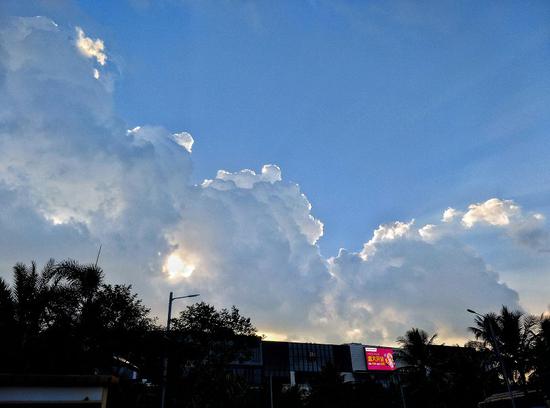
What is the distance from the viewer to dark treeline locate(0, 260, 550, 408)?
23198 millimetres

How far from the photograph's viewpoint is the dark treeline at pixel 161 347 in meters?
23.2

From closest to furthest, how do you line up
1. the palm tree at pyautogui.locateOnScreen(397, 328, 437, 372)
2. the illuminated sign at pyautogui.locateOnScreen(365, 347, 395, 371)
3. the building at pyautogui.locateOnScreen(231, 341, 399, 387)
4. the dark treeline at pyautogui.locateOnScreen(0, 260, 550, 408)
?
the dark treeline at pyautogui.locateOnScreen(0, 260, 550, 408) < the palm tree at pyautogui.locateOnScreen(397, 328, 437, 372) < the building at pyautogui.locateOnScreen(231, 341, 399, 387) < the illuminated sign at pyautogui.locateOnScreen(365, 347, 395, 371)

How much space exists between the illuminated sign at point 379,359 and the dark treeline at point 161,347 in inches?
1594

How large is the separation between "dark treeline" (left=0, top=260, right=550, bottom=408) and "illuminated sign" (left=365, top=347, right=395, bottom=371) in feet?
133

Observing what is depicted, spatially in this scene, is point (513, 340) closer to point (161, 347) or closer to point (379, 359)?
point (161, 347)

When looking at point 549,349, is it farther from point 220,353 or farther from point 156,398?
point 156,398

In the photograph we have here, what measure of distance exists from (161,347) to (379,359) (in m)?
69.4

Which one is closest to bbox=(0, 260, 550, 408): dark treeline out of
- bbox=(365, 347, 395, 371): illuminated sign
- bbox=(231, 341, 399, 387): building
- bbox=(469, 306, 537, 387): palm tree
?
bbox=(469, 306, 537, 387): palm tree

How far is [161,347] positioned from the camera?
29.9 meters

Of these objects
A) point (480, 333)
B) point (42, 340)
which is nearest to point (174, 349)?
point (42, 340)

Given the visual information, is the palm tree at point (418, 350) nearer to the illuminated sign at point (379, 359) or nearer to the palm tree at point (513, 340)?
the palm tree at point (513, 340)

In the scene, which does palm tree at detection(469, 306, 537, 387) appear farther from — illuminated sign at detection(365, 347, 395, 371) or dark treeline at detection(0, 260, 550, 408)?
illuminated sign at detection(365, 347, 395, 371)

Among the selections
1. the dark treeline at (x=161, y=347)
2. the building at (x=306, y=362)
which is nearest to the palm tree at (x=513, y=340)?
the dark treeline at (x=161, y=347)

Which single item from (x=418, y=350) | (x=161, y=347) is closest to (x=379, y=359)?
(x=418, y=350)
